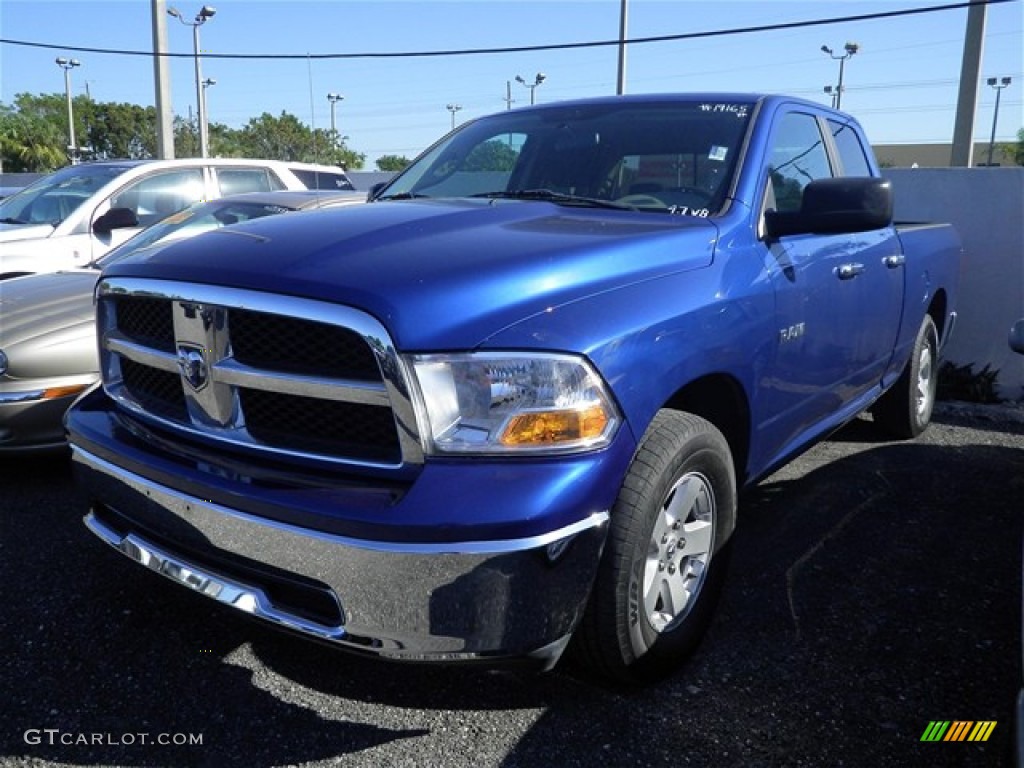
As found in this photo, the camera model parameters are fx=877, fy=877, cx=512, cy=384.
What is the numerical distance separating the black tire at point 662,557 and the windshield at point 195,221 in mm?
4017

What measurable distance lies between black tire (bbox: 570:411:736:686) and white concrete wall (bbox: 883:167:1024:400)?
487 centimetres

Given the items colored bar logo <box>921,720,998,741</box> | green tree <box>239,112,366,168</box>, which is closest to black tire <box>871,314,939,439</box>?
colored bar logo <box>921,720,998,741</box>

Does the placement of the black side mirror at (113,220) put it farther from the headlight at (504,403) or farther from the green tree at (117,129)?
the green tree at (117,129)

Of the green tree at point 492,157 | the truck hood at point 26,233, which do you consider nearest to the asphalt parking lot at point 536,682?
the green tree at point 492,157

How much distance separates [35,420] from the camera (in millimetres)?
3977

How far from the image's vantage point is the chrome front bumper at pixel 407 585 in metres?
1.98

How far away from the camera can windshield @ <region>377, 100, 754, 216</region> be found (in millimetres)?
3217

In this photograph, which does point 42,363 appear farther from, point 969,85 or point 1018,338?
point 969,85

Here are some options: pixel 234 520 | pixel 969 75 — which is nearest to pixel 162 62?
pixel 969 75

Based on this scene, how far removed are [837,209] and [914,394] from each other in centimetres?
259

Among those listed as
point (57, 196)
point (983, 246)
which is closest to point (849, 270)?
point (983, 246)

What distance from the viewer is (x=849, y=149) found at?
4.42 meters

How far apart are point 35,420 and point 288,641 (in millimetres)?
1925

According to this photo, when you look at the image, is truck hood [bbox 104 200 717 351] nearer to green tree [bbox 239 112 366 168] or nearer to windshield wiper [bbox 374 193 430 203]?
windshield wiper [bbox 374 193 430 203]
